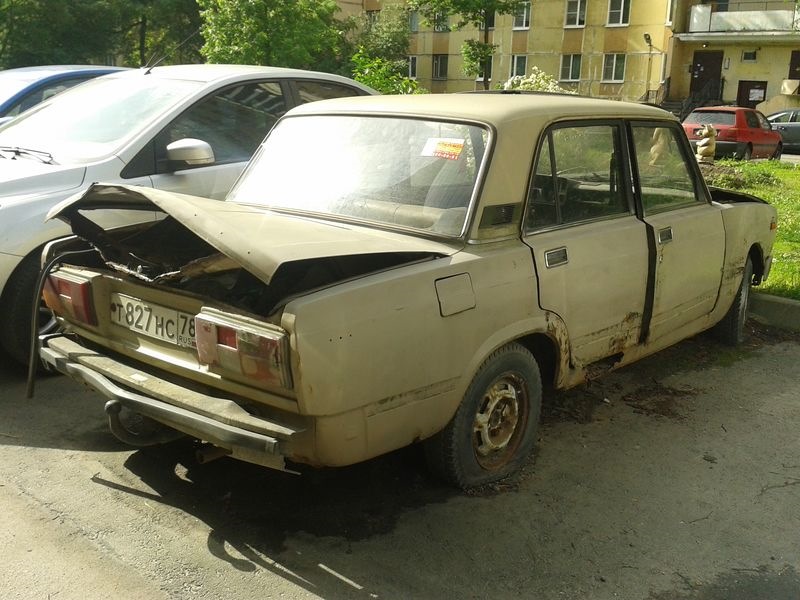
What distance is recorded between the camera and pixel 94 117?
19.2 ft

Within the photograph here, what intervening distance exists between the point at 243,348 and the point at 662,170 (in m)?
3.11

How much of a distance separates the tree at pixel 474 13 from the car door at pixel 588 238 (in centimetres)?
2981

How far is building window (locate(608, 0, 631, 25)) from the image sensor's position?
40625 millimetres

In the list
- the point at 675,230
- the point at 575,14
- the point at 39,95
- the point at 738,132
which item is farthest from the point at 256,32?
the point at 575,14

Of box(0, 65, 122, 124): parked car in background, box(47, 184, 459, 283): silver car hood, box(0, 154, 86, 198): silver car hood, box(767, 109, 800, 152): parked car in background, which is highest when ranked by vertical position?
box(0, 65, 122, 124): parked car in background

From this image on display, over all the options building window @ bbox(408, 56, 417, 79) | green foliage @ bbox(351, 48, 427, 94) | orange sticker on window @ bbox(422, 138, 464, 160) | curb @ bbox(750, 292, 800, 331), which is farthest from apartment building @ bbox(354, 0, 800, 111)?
orange sticker on window @ bbox(422, 138, 464, 160)

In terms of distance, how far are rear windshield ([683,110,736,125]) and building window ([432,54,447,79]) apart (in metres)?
24.7

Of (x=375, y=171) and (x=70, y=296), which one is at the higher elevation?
(x=375, y=171)

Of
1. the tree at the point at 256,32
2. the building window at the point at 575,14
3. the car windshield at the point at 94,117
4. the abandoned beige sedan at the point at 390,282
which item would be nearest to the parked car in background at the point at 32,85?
the car windshield at the point at 94,117

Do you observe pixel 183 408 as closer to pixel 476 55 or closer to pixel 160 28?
pixel 476 55

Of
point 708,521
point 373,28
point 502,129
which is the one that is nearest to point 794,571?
point 708,521

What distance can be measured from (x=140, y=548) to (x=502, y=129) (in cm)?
243

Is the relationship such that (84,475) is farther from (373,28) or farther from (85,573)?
(373,28)

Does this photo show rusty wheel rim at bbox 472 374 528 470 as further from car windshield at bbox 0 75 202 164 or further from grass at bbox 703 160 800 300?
grass at bbox 703 160 800 300
